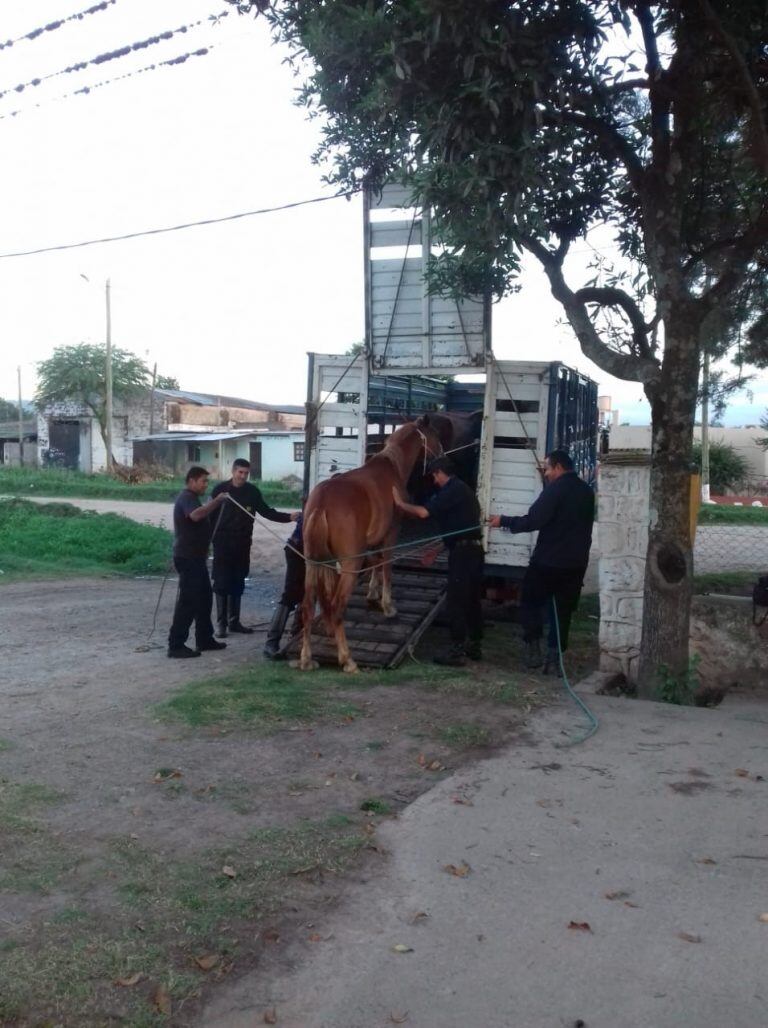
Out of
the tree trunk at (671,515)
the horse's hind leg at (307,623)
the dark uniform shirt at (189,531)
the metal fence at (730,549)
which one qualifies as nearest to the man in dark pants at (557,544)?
the tree trunk at (671,515)

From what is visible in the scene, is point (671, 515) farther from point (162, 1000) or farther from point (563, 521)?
point (162, 1000)

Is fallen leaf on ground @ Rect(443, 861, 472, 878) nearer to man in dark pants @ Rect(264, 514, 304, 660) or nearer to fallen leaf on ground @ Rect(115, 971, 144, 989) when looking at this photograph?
fallen leaf on ground @ Rect(115, 971, 144, 989)

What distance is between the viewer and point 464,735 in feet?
21.8

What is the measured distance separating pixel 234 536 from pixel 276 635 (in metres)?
1.62

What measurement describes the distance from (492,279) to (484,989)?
7.17 meters

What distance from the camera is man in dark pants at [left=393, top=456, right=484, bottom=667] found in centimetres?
885

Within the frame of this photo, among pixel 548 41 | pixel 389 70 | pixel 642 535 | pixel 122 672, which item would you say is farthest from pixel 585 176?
pixel 122 672

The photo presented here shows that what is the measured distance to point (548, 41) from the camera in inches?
292

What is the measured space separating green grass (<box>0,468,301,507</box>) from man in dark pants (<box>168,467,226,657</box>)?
20902 mm

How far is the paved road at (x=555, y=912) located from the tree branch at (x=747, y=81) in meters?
4.58

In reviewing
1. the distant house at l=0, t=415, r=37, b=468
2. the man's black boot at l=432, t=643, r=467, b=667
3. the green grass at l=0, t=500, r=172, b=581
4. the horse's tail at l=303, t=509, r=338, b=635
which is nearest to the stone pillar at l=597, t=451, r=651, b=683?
the man's black boot at l=432, t=643, r=467, b=667

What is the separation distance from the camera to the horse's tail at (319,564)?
27.0ft

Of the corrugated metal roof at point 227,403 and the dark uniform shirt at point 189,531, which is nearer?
the dark uniform shirt at point 189,531

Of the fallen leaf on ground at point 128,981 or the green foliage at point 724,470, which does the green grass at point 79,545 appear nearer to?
the fallen leaf on ground at point 128,981
